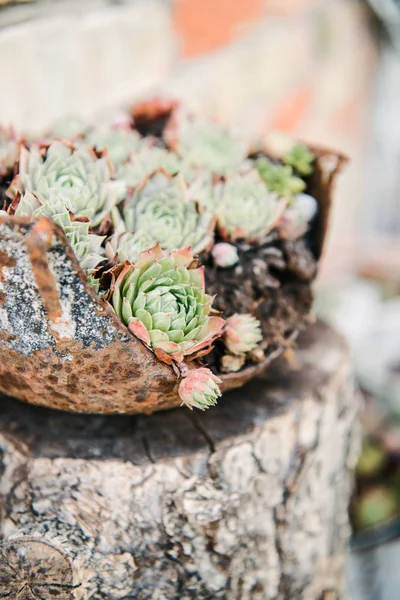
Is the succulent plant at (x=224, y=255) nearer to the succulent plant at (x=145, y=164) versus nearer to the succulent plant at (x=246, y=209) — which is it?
the succulent plant at (x=246, y=209)

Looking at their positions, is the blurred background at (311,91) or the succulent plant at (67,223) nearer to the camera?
the succulent plant at (67,223)

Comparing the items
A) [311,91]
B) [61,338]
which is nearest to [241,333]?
[61,338]

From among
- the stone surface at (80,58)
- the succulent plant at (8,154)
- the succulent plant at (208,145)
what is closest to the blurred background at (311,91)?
the stone surface at (80,58)

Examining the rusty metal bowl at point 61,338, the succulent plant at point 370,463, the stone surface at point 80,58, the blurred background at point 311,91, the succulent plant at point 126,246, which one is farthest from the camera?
the succulent plant at point 370,463

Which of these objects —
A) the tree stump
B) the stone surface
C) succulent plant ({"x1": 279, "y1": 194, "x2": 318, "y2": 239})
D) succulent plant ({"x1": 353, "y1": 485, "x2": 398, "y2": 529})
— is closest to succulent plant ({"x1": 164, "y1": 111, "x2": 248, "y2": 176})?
succulent plant ({"x1": 279, "y1": 194, "x2": 318, "y2": 239})

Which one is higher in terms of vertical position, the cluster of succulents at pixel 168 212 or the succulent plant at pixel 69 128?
the succulent plant at pixel 69 128

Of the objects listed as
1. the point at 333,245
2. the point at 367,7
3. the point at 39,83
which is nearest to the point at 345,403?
the point at 39,83

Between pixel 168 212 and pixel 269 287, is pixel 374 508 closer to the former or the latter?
pixel 269 287
